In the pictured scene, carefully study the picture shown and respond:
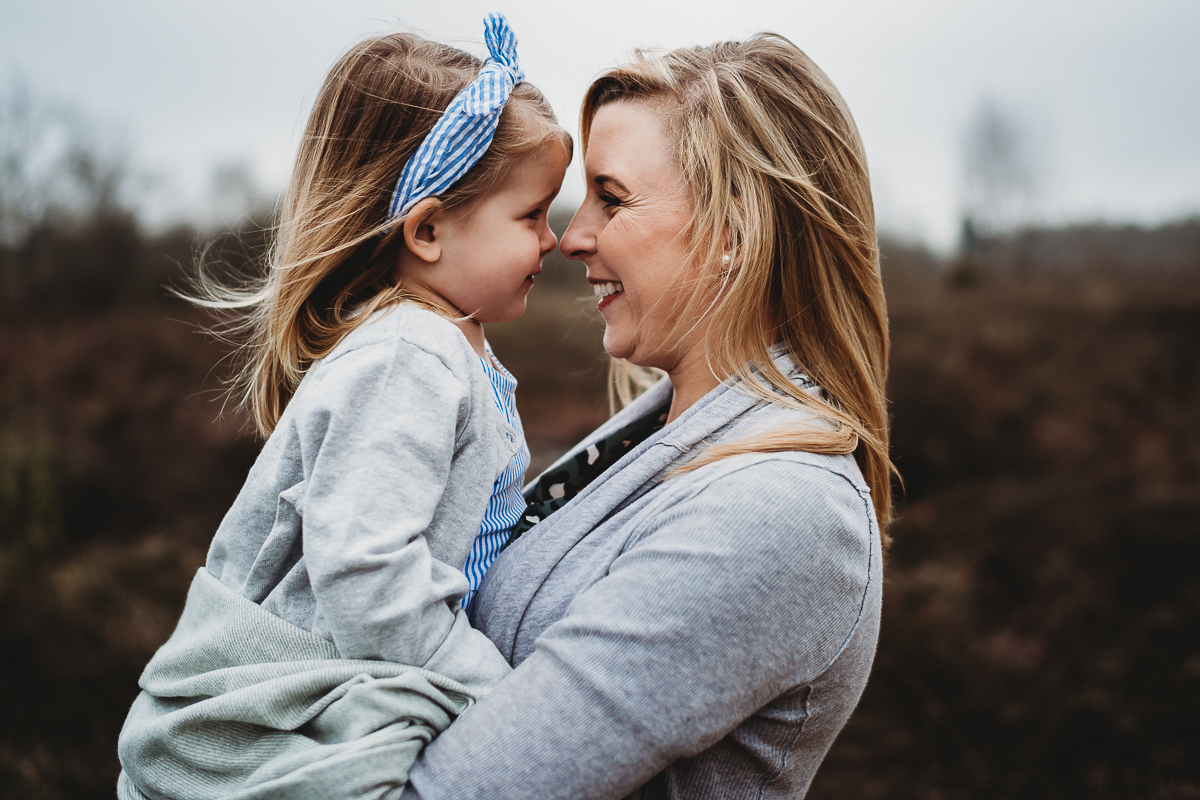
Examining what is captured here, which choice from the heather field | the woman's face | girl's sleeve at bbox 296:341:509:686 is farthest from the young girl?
the heather field

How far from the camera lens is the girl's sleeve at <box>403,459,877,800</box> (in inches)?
42.2

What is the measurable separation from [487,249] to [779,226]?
64cm

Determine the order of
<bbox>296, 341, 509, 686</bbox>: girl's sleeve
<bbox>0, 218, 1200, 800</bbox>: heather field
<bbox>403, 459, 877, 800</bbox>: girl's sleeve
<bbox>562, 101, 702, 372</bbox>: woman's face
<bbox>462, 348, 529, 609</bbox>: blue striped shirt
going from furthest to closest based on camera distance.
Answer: <bbox>0, 218, 1200, 800</bbox>: heather field, <bbox>562, 101, 702, 372</bbox>: woman's face, <bbox>462, 348, 529, 609</bbox>: blue striped shirt, <bbox>296, 341, 509, 686</bbox>: girl's sleeve, <bbox>403, 459, 877, 800</bbox>: girl's sleeve

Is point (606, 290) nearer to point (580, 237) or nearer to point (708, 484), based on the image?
point (580, 237)

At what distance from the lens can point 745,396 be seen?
4.91 feet

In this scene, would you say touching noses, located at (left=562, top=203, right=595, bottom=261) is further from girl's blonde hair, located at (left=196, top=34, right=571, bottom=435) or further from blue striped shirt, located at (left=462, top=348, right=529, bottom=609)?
blue striped shirt, located at (left=462, top=348, right=529, bottom=609)

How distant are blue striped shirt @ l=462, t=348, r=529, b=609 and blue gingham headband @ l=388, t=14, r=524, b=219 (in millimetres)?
382

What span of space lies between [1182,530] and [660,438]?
6124 millimetres

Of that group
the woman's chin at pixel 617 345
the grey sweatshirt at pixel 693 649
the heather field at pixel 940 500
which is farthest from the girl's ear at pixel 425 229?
the heather field at pixel 940 500

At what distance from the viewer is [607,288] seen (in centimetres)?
180

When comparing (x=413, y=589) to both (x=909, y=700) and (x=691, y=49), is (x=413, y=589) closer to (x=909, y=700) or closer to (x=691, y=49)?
(x=691, y=49)

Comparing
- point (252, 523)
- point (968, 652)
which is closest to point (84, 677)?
point (252, 523)

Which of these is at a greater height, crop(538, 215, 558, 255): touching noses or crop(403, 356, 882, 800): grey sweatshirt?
crop(538, 215, 558, 255): touching noses

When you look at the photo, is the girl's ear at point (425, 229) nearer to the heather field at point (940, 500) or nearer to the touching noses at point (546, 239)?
the touching noses at point (546, 239)
